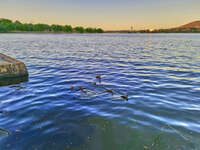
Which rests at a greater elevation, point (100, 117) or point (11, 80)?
point (11, 80)

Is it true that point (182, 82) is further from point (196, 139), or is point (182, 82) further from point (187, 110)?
point (196, 139)

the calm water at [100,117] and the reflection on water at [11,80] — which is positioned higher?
the reflection on water at [11,80]

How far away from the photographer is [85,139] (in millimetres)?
4051

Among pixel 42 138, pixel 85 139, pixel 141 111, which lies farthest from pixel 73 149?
pixel 141 111

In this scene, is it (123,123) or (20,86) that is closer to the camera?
(123,123)

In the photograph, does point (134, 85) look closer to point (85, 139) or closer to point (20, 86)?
point (85, 139)

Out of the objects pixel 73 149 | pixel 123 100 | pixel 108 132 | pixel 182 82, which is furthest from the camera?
pixel 182 82

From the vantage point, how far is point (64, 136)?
4.15m

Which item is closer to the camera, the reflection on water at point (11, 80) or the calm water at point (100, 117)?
the calm water at point (100, 117)

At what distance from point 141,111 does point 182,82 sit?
537 centimetres

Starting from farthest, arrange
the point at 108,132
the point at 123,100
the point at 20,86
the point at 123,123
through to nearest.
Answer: the point at 20,86
the point at 123,100
the point at 123,123
the point at 108,132

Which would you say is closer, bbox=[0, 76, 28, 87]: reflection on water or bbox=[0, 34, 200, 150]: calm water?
bbox=[0, 34, 200, 150]: calm water

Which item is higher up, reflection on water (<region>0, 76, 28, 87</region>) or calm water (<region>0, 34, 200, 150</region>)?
reflection on water (<region>0, 76, 28, 87</region>)

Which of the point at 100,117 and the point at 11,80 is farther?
the point at 11,80
